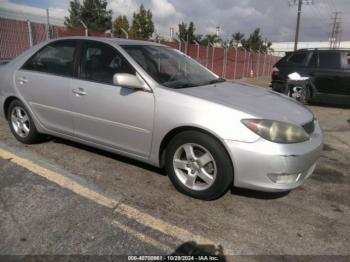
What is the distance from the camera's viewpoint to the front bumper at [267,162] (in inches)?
115

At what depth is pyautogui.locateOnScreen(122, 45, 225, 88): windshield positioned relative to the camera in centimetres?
365

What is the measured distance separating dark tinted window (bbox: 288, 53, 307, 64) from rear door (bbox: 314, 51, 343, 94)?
470 millimetres

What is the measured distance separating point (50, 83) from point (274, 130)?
2769mm

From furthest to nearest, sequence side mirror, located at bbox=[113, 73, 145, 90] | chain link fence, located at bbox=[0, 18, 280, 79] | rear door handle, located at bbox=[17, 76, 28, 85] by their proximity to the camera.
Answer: chain link fence, located at bbox=[0, 18, 280, 79], rear door handle, located at bbox=[17, 76, 28, 85], side mirror, located at bbox=[113, 73, 145, 90]

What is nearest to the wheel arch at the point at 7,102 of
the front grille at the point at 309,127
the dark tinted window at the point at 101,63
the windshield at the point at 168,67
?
the dark tinted window at the point at 101,63

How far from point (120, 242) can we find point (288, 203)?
5.71 ft

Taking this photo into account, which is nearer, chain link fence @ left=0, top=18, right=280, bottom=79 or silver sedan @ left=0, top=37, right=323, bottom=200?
silver sedan @ left=0, top=37, right=323, bottom=200

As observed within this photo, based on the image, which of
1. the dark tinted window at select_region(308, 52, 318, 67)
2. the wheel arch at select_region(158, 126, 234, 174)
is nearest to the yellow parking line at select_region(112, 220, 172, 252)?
the wheel arch at select_region(158, 126, 234, 174)

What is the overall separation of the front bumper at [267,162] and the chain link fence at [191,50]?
37.3 feet

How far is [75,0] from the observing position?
1847 inches

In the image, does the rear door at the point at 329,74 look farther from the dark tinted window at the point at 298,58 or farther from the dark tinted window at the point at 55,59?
the dark tinted window at the point at 55,59

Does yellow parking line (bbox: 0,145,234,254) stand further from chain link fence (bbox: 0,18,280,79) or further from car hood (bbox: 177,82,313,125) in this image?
chain link fence (bbox: 0,18,280,79)

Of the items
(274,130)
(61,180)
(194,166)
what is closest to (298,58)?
(274,130)

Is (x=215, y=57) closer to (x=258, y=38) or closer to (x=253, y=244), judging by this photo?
(x=253, y=244)
